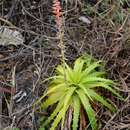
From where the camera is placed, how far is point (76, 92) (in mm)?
2998

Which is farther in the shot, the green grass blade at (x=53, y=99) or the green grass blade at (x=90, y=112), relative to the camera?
the green grass blade at (x=53, y=99)

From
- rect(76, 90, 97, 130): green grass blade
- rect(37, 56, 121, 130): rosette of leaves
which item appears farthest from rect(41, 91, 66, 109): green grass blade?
rect(76, 90, 97, 130): green grass blade

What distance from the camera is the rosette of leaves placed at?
9.49 ft

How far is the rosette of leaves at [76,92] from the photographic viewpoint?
2.89 metres

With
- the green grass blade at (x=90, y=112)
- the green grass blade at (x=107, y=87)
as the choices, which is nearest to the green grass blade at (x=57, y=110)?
the green grass blade at (x=90, y=112)

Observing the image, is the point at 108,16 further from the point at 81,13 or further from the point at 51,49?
the point at 51,49

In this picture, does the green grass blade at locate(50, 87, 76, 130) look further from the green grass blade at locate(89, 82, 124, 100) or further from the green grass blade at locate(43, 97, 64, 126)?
the green grass blade at locate(89, 82, 124, 100)

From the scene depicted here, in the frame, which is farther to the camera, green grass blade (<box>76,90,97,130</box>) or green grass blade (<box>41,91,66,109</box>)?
green grass blade (<box>41,91,66,109</box>)

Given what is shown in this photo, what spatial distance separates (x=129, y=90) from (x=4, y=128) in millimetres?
1044

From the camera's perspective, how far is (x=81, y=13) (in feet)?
12.7

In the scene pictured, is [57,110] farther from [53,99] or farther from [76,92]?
[76,92]

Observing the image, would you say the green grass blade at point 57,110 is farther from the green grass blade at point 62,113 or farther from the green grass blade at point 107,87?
the green grass blade at point 107,87

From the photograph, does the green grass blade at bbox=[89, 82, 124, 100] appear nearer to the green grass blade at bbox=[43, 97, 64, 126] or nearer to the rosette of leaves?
the rosette of leaves

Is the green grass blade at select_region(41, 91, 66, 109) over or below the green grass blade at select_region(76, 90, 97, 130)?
over
